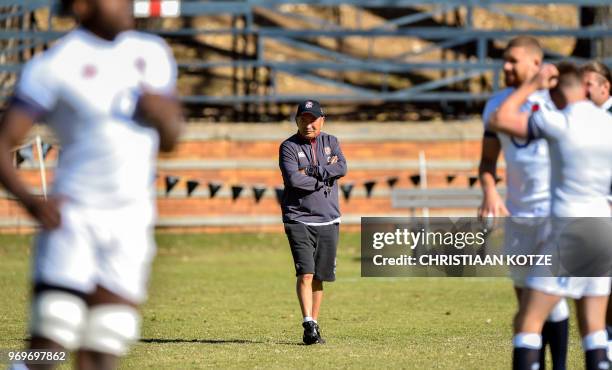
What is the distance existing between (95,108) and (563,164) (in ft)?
9.30

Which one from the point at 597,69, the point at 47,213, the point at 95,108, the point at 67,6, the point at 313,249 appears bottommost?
the point at 313,249

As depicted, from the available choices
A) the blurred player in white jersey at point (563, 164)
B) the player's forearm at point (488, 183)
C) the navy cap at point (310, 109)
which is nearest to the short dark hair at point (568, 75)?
the blurred player in white jersey at point (563, 164)

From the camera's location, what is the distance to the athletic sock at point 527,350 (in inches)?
279

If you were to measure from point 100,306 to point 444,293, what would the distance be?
11733mm

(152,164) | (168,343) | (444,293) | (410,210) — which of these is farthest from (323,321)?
(410,210)

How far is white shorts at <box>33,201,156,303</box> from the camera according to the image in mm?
5344

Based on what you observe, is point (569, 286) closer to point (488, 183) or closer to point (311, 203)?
point (488, 183)

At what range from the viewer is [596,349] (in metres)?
7.38

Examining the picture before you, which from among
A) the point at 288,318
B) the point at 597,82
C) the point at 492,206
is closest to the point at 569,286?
the point at 492,206

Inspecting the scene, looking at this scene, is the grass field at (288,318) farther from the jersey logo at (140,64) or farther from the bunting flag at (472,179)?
the jersey logo at (140,64)

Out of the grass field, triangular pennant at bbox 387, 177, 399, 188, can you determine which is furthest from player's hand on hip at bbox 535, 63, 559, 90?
triangular pennant at bbox 387, 177, 399, 188

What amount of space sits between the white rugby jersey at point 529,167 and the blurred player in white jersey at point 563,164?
0.18 metres

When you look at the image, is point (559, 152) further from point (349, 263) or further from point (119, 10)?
point (349, 263)

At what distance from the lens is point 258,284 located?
18.0m
